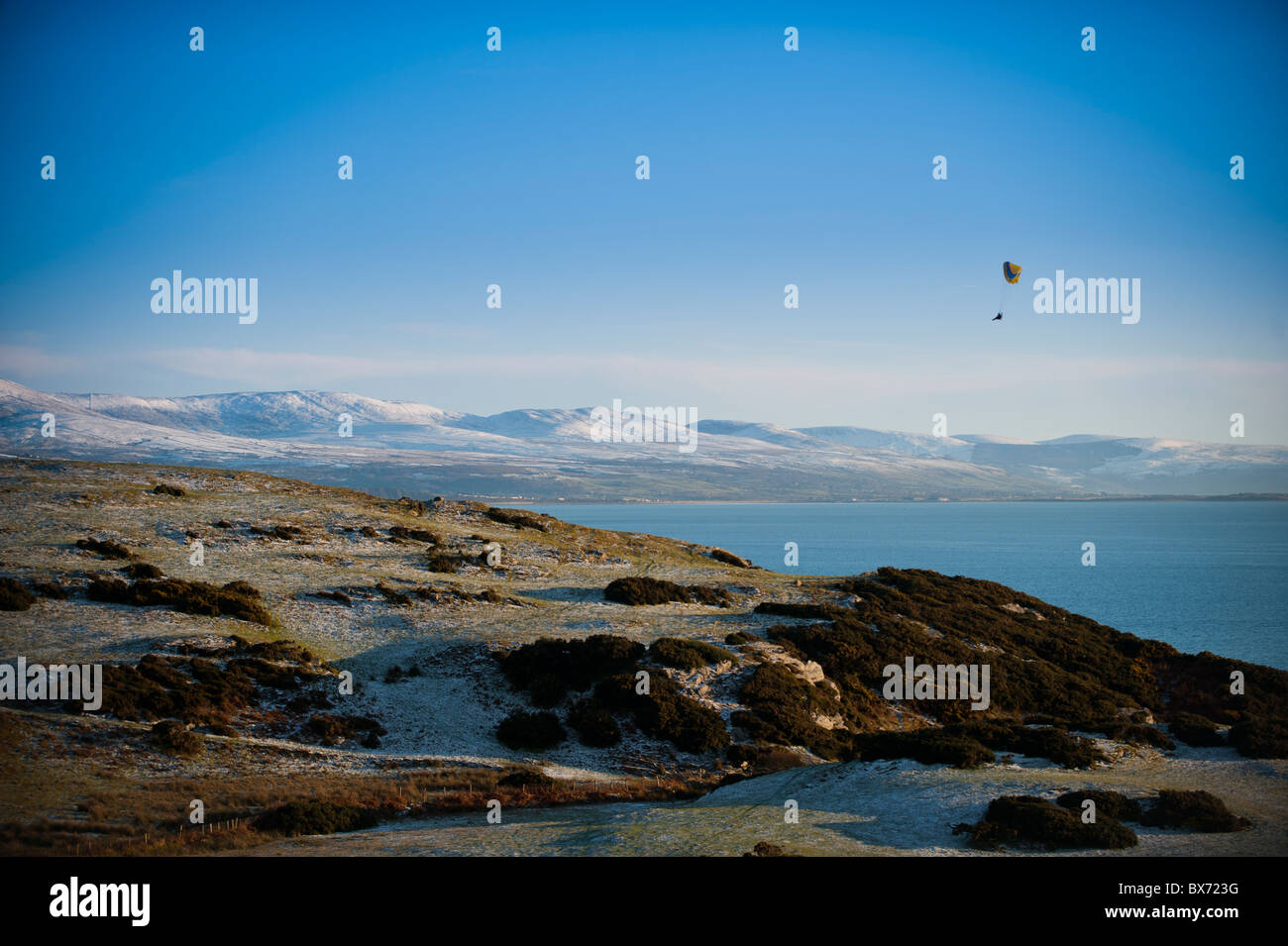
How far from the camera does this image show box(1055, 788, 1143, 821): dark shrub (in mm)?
19894

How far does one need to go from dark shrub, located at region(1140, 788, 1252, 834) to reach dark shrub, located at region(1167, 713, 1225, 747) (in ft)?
36.4

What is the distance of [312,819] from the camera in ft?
68.1

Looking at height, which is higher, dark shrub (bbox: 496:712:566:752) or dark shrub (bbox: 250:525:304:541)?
dark shrub (bbox: 250:525:304:541)

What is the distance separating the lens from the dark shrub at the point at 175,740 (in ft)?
85.4

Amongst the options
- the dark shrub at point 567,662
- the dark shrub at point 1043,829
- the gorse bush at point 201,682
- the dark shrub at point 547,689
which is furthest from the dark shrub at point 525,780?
the dark shrub at point 1043,829

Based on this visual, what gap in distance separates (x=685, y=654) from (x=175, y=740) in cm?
2006

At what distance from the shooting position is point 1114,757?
89.9 ft

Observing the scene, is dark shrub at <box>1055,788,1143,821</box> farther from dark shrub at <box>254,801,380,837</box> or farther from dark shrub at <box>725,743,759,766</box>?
dark shrub at <box>254,801,380,837</box>

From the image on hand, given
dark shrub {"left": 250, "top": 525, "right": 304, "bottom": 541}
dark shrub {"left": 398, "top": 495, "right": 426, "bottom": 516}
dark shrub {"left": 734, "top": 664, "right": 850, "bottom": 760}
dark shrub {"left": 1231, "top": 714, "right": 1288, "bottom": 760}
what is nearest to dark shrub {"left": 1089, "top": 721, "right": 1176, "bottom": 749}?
dark shrub {"left": 1231, "top": 714, "right": 1288, "bottom": 760}

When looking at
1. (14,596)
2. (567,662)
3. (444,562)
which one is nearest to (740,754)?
(567,662)

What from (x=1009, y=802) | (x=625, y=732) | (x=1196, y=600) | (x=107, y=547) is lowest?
(x=1196, y=600)

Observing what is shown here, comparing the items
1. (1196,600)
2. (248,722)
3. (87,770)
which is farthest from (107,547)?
(1196,600)
